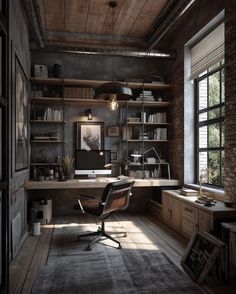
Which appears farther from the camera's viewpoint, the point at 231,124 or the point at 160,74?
the point at 160,74

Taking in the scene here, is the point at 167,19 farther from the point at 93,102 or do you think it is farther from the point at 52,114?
the point at 52,114

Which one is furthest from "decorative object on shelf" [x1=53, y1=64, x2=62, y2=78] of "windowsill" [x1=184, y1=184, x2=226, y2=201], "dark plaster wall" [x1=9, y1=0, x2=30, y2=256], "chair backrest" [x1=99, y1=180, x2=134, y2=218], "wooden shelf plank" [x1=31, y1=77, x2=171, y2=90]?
"windowsill" [x1=184, y1=184, x2=226, y2=201]

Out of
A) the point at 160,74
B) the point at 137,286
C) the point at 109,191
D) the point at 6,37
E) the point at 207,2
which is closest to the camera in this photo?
the point at 6,37

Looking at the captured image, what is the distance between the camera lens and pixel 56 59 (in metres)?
6.04

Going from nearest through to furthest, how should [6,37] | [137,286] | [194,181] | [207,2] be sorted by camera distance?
[6,37], [137,286], [207,2], [194,181]

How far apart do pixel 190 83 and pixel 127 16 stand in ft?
5.63

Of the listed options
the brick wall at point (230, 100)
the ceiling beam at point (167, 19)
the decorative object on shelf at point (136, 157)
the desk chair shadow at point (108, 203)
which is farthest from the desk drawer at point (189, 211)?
the ceiling beam at point (167, 19)

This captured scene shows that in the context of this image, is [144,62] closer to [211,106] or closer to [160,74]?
[160,74]

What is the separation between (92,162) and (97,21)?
2701 mm

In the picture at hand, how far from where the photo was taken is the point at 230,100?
12.7ft

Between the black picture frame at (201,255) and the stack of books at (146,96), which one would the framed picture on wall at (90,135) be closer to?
the stack of books at (146,96)

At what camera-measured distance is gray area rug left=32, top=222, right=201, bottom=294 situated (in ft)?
8.99

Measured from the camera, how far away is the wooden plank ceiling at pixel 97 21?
464 cm

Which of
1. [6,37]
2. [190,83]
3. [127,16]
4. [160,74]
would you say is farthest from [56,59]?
[6,37]
